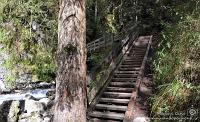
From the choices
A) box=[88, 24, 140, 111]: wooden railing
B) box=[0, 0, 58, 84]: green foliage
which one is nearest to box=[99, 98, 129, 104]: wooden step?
box=[88, 24, 140, 111]: wooden railing

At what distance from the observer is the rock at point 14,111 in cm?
1375

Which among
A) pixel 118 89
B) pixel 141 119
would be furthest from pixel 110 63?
pixel 141 119

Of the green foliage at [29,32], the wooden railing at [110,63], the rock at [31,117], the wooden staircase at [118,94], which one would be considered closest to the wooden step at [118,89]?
the wooden staircase at [118,94]

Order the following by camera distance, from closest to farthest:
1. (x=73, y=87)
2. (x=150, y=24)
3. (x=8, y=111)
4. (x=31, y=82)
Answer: (x=73, y=87), (x=8, y=111), (x=31, y=82), (x=150, y=24)

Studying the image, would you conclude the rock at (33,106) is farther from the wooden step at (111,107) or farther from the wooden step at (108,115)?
the wooden step at (108,115)

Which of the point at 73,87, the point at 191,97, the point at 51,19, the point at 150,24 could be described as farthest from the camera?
the point at 150,24

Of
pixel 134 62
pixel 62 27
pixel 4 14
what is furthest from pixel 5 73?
pixel 62 27

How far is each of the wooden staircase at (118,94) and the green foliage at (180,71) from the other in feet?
3.62

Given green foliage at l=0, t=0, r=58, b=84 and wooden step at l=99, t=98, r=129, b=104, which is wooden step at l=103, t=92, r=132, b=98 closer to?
wooden step at l=99, t=98, r=129, b=104

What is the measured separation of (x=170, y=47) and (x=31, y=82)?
385 inches

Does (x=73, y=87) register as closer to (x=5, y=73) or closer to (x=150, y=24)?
(x=5, y=73)

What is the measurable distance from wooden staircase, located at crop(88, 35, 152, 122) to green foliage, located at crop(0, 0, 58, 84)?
21.4 ft

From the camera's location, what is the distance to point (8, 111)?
46.6 feet

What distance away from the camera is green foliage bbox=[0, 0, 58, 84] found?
1872 centimetres
